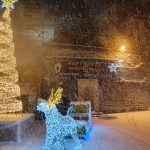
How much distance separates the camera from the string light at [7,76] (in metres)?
16.4

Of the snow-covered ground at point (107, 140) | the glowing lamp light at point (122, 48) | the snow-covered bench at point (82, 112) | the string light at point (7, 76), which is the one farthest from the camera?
the glowing lamp light at point (122, 48)

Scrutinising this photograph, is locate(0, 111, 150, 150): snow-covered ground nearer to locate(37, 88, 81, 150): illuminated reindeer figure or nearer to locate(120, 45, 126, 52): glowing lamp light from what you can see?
locate(37, 88, 81, 150): illuminated reindeer figure

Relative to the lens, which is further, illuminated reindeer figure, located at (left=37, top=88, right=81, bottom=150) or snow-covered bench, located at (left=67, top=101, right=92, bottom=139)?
snow-covered bench, located at (left=67, top=101, right=92, bottom=139)

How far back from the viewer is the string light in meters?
16.4

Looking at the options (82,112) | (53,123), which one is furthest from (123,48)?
(53,123)

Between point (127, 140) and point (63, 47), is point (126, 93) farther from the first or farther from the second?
point (127, 140)

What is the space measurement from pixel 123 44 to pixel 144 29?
154 inches

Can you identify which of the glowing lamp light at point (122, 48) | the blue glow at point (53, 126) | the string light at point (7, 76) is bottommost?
the blue glow at point (53, 126)

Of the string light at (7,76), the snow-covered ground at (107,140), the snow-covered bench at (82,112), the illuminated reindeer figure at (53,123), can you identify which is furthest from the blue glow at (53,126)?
the string light at (7,76)

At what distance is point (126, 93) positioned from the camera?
27.0 m

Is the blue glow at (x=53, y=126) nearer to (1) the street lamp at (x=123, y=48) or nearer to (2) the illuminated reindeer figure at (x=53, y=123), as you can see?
(2) the illuminated reindeer figure at (x=53, y=123)

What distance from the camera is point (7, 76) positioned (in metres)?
16.8

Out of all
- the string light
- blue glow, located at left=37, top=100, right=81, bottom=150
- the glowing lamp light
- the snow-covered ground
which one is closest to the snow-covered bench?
the snow-covered ground

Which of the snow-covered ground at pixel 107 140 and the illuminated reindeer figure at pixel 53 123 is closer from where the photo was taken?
the illuminated reindeer figure at pixel 53 123
